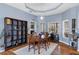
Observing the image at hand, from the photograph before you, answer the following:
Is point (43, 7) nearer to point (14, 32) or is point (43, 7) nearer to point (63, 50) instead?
point (14, 32)

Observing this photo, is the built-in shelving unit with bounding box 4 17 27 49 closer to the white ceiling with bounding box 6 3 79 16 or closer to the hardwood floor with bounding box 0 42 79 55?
the hardwood floor with bounding box 0 42 79 55

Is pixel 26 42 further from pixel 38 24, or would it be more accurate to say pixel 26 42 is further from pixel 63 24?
pixel 63 24

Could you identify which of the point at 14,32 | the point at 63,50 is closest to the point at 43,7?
the point at 14,32

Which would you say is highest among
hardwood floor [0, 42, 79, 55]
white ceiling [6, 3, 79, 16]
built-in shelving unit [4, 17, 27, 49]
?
white ceiling [6, 3, 79, 16]

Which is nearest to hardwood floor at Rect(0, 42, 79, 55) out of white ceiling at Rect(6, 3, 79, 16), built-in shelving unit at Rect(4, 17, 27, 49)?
built-in shelving unit at Rect(4, 17, 27, 49)

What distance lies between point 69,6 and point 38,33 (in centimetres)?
77

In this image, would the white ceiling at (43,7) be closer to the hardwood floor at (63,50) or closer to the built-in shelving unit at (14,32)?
the built-in shelving unit at (14,32)

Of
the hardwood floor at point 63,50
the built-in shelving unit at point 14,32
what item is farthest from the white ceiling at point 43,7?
the hardwood floor at point 63,50

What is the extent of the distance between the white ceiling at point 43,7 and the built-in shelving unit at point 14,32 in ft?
0.85

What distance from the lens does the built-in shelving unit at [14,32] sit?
1.72m

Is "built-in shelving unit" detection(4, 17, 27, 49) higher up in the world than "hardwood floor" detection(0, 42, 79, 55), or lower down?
higher up

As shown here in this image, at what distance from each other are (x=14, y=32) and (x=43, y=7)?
730mm

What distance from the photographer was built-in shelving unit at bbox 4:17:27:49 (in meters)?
1.72

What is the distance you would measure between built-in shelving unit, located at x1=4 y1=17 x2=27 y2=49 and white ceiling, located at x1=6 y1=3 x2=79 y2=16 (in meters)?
0.26
